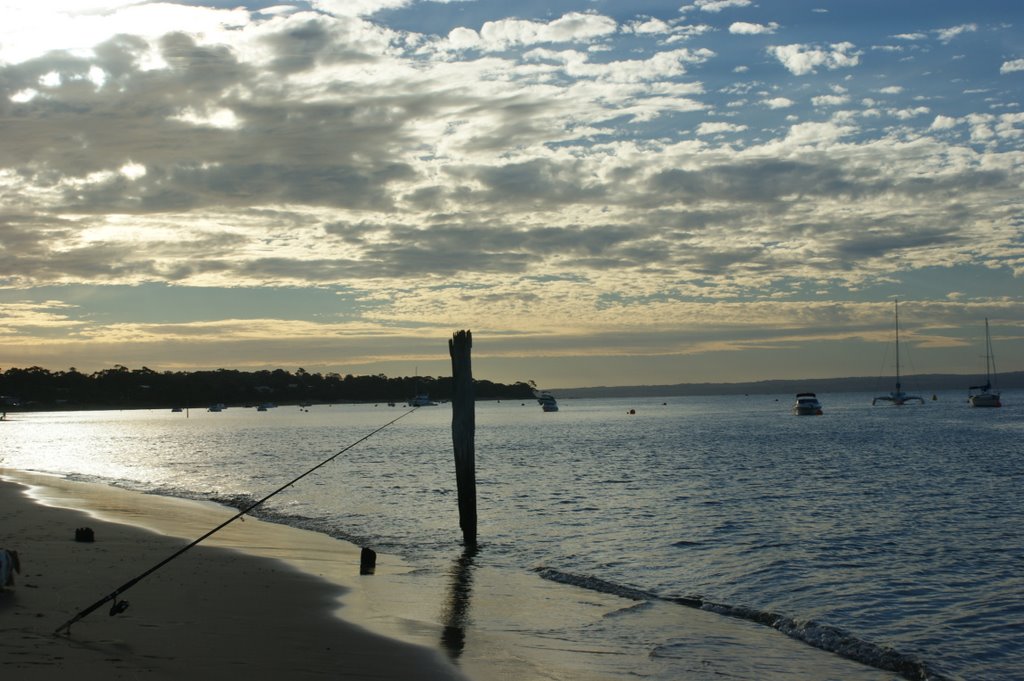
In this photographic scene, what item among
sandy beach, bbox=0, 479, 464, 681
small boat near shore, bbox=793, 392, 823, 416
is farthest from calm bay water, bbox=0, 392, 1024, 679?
small boat near shore, bbox=793, 392, 823, 416

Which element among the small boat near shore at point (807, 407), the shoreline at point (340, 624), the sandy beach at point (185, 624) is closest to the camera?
the sandy beach at point (185, 624)

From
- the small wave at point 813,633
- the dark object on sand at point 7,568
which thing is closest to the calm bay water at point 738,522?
the small wave at point 813,633

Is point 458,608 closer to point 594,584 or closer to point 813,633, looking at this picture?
point 594,584

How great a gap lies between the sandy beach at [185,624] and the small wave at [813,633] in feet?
15.9

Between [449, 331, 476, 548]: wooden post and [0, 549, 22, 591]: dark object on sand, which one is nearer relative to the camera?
[0, 549, 22, 591]: dark object on sand

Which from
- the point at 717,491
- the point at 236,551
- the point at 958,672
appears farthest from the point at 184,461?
the point at 958,672

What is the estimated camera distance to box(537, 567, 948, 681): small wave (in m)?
11.9

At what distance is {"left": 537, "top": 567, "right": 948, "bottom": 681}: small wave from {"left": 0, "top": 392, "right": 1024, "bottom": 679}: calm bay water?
58 millimetres

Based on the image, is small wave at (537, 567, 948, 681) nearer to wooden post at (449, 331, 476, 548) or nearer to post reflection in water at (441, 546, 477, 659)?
post reflection in water at (441, 546, 477, 659)

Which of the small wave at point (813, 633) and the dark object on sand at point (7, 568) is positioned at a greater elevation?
the dark object on sand at point (7, 568)

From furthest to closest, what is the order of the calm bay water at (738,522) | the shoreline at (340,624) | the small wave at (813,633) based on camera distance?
the calm bay water at (738,522) → the small wave at (813,633) → the shoreline at (340,624)

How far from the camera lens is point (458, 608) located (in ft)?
48.0

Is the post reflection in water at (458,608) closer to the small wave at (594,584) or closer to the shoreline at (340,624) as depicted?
the shoreline at (340,624)

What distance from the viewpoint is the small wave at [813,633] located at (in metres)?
11.9
